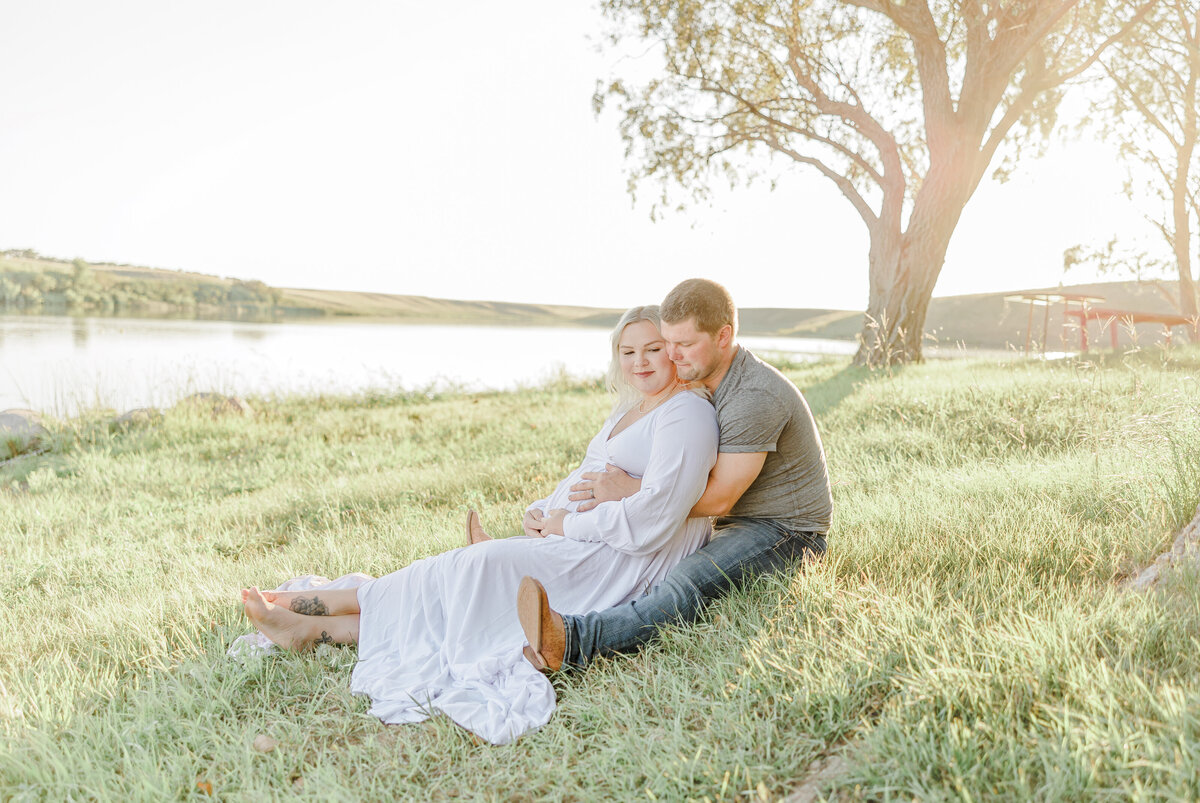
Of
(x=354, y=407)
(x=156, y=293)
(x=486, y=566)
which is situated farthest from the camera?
(x=156, y=293)

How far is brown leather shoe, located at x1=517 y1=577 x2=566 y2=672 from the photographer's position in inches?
121

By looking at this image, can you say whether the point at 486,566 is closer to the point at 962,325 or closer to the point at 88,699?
the point at 88,699

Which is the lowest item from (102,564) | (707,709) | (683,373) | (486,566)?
(102,564)

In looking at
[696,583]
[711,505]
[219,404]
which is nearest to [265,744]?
[696,583]

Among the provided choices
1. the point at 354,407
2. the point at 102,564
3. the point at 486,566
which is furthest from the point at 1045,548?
the point at 354,407

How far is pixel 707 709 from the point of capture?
104 inches

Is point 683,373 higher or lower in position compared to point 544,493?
higher

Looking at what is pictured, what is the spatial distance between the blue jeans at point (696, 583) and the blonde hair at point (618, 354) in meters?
0.85

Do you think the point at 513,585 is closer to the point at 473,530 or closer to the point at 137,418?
the point at 473,530

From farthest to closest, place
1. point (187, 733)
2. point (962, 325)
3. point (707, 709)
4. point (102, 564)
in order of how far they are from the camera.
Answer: point (962, 325) → point (102, 564) → point (187, 733) → point (707, 709)

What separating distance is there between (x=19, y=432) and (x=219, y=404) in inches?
107

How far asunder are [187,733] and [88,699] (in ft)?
1.93

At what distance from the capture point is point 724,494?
134 inches

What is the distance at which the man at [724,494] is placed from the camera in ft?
10.4
